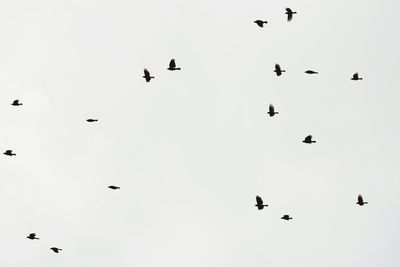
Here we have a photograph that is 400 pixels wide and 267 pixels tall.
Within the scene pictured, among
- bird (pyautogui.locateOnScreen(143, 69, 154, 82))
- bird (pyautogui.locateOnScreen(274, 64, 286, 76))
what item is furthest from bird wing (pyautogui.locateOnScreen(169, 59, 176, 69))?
bird (pyautogui.locateOnScreen(274, 64, 286, 76))

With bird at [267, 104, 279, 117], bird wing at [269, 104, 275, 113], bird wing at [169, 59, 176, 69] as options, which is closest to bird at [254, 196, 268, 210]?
bird at [267, 104, 279, 117]

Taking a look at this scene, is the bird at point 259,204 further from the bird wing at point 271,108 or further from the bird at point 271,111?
the bird wing at point 271,108

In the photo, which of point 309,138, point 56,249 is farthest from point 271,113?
point 56,249

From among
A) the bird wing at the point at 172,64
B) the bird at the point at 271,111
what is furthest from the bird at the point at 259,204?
the bird wing at the point at 172,64

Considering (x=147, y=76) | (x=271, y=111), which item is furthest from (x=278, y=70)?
(x=147, y=76)

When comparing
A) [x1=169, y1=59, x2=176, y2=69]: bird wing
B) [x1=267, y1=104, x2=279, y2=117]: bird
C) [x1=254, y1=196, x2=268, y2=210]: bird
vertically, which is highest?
[x1=169, y1=59, x2=176, y2=69]: bird wing

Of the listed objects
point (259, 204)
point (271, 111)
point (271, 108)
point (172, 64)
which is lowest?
point (259, 204)

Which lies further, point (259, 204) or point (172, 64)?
point (259, 204)

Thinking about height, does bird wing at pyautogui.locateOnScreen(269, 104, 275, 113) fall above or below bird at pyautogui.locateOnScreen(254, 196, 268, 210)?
above

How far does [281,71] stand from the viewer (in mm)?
131750

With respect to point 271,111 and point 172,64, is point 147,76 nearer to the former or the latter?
point 172,64

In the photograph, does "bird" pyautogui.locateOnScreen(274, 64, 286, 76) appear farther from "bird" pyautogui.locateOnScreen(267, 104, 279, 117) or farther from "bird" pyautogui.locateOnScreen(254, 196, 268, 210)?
"bird" pyautogui.locateOnScreen(254, 196, 268, 210)

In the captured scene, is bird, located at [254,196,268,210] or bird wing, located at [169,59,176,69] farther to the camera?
bird, located at [254,196,268,210]

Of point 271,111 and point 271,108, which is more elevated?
point 271,108
